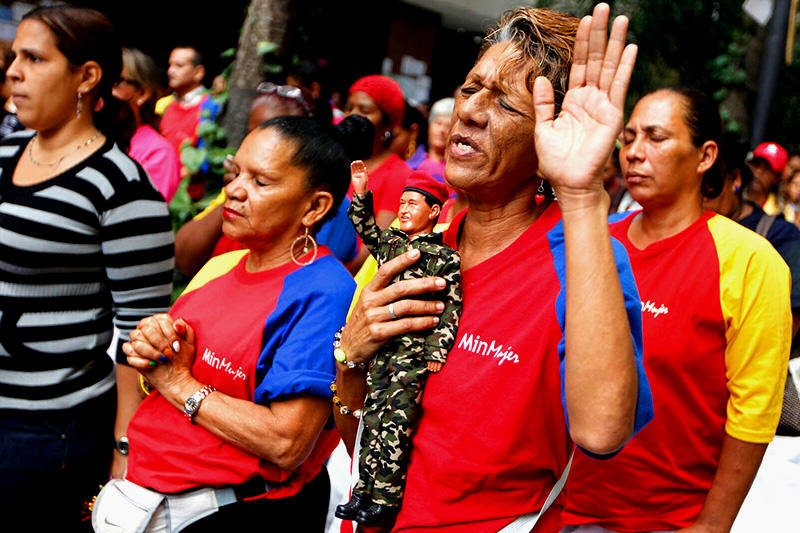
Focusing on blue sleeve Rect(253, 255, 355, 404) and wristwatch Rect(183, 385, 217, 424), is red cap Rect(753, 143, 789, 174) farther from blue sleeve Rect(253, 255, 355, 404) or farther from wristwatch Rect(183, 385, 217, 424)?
wristwatch Rect(183, 385, 217, 424)

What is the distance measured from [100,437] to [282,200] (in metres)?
1.26

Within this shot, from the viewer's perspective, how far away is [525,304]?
1.67m

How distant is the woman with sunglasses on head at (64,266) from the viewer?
8.50ft

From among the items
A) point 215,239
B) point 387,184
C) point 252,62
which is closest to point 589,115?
point 215,239

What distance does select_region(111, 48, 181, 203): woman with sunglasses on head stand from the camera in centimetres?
432

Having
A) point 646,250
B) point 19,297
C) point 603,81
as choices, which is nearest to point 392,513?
point 603,81

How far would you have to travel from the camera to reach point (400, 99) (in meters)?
5.06

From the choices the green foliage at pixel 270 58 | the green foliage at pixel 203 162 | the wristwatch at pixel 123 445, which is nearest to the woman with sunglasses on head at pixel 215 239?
the green foliage at pixel 203 162

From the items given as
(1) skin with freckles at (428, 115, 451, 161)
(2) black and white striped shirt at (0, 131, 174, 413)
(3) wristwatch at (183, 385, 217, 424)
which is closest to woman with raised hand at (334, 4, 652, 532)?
(3) wristwatch at (183, 385, 217, 424)

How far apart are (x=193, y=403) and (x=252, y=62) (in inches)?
152

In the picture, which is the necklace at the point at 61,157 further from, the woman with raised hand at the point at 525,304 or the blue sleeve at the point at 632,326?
the blue sleeve at the point at 632,326

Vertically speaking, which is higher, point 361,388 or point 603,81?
point 603,81

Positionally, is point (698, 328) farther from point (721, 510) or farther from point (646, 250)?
point (721, 510)

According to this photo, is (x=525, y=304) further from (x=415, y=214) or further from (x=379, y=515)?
(x=379, y=515)
